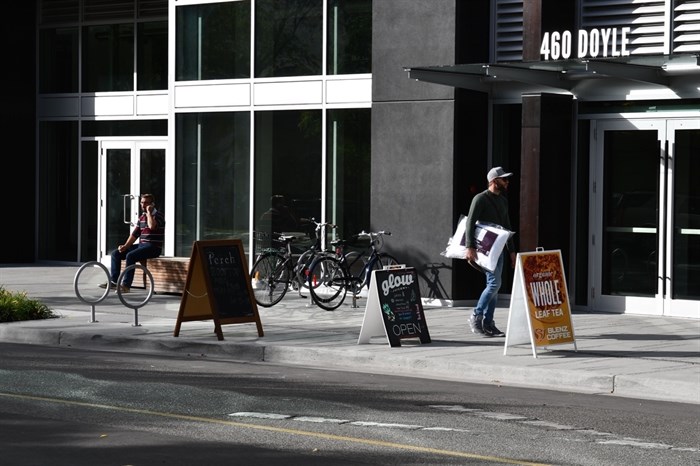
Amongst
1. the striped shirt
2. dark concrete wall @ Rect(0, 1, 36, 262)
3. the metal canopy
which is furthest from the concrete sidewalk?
dark concrete wall @ Rect(0, 1, 36, 262)

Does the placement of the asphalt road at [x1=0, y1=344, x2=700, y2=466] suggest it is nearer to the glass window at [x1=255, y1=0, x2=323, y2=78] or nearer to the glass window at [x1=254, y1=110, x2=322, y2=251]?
the glass window at [x1=254, y1=110, x2=322, y2=251]

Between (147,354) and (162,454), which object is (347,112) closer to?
(147,354)

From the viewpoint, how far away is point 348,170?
20719mm

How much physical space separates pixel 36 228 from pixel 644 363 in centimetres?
1794

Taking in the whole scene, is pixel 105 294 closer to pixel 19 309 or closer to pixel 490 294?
pixel 19 309

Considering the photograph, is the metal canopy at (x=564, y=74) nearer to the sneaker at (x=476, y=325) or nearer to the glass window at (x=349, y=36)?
the glass window at (x=349, y=36)

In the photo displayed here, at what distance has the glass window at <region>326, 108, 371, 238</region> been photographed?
20500 mm

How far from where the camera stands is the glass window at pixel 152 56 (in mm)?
26031

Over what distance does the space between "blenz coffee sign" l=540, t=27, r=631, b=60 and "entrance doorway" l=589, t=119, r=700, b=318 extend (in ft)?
3.47

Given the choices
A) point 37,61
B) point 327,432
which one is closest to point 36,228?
point 37,61

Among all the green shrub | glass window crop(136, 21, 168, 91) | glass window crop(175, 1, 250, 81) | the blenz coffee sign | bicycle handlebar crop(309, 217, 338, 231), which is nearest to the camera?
the green shrub

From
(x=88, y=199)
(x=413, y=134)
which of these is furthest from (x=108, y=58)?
(x=413, y=134)

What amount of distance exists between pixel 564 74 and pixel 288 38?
5.39 metres

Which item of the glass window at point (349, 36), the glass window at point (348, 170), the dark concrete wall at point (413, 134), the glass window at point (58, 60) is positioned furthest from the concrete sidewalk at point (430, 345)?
the glass window at point (58, 60)
